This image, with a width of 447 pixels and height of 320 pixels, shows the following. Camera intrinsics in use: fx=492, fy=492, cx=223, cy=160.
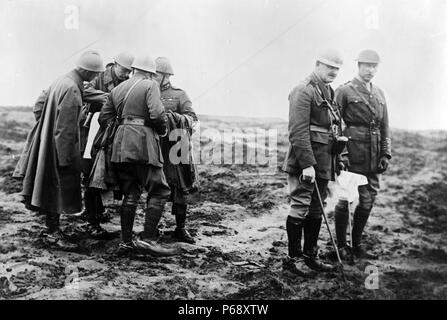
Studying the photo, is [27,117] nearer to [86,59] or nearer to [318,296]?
[86,59]

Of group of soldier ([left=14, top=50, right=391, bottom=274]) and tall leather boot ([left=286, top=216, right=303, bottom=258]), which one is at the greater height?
group of soldier ([left=14, top=50, right=391, bottom=274])

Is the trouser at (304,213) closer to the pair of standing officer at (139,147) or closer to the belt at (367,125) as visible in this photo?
the belt at (367,125)

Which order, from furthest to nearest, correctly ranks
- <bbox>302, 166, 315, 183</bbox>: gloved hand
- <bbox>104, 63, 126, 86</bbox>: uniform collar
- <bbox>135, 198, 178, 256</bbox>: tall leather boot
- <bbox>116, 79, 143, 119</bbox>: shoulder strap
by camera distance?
1. <bbox>104, 63, 126, 86</bbox>: uniform collar
2. <bbox>135, 198, 178, 256</bbox>: tall leather boot
3. <bbox>116, 79, 143, 119</bbox>: shoulder strap
4. <bbox>302, 166, 315, 183</bbox>: gloved hand

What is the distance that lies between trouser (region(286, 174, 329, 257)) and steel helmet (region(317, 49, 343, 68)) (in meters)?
1.09

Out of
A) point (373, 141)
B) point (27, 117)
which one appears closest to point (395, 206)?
point (373, 141)

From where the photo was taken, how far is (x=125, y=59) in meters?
5.26

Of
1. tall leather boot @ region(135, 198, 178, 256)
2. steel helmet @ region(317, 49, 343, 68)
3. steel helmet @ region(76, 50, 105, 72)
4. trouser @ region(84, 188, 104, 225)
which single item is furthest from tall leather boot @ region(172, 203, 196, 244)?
steel helmet @ region(317, 49, 343, 68)

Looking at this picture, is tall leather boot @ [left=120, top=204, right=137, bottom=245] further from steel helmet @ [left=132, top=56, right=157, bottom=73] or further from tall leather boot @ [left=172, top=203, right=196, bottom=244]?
steel helmet @ [left=132, top=56, right=157, bottom=73]

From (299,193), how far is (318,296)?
94 cm

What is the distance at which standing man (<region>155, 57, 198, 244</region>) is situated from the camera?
5.35 metres

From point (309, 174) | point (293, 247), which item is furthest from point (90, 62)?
point (293, 247)

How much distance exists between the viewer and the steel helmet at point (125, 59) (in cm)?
526

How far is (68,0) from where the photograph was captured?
18.3 ft
